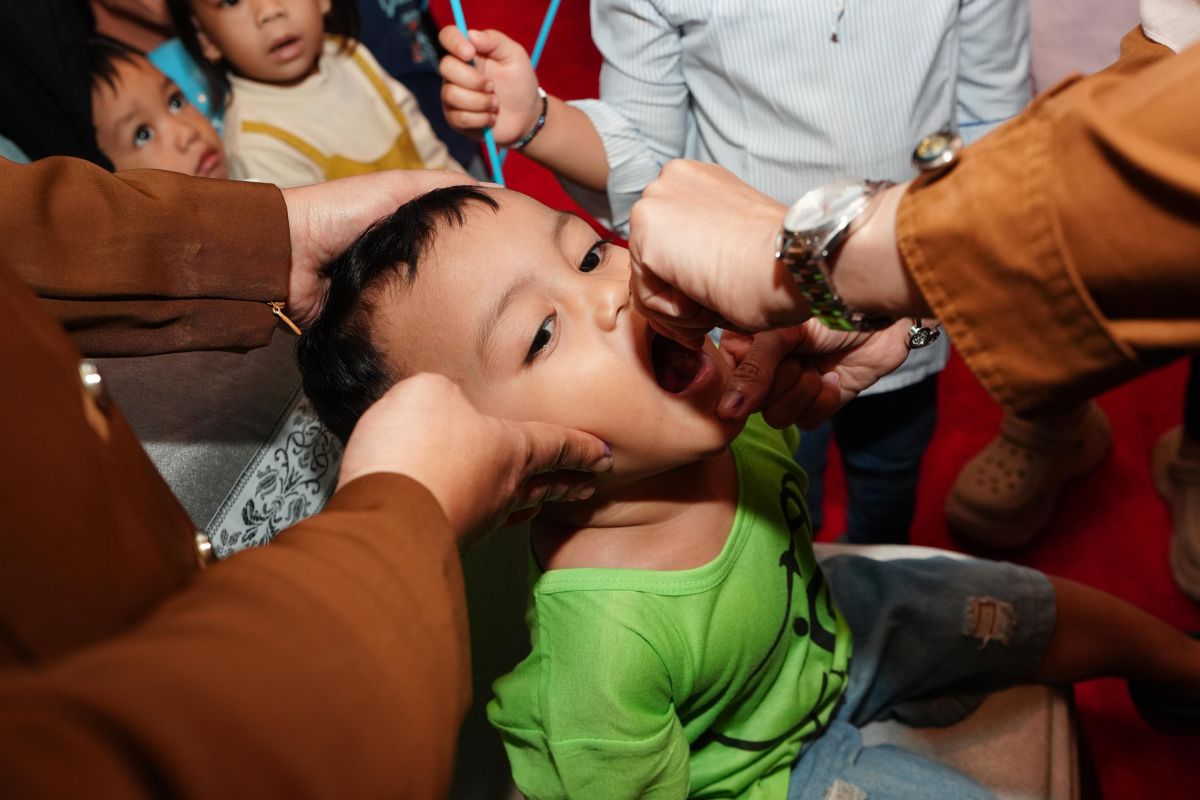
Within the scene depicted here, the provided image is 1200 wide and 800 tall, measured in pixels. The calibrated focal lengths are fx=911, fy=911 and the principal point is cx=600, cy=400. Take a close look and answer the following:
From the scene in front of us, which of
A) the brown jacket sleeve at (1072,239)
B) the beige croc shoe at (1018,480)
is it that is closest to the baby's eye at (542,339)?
the brown jacket sleeve at (1072,239)

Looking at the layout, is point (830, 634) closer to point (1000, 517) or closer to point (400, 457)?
point (400, 457)

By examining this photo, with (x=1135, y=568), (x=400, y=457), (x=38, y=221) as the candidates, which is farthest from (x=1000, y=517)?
(x=38, y=221)

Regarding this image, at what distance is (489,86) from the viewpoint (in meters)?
1.38

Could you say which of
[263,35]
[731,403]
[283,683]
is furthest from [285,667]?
[263,35]

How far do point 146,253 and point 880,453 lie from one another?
1234mm

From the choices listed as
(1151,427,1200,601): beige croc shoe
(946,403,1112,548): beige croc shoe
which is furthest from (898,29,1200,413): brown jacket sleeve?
(1151,427,1200,601): beige croc shoe

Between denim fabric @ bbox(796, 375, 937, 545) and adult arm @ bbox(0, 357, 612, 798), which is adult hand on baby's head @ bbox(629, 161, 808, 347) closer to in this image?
adult arm @ bbox(0, 357, 612, 798)

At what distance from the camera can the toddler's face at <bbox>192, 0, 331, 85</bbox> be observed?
2.13 meters

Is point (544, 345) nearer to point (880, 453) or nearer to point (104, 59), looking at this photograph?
point (880, 453)

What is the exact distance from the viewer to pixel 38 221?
0.92m

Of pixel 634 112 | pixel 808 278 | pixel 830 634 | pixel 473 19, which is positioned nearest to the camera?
pixel 808 278

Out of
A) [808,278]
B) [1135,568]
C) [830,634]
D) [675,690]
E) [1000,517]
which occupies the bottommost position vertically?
[1135,568]

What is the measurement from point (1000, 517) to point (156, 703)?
5.82 ft

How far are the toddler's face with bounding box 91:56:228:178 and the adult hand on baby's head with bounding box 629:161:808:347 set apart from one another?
150cm
